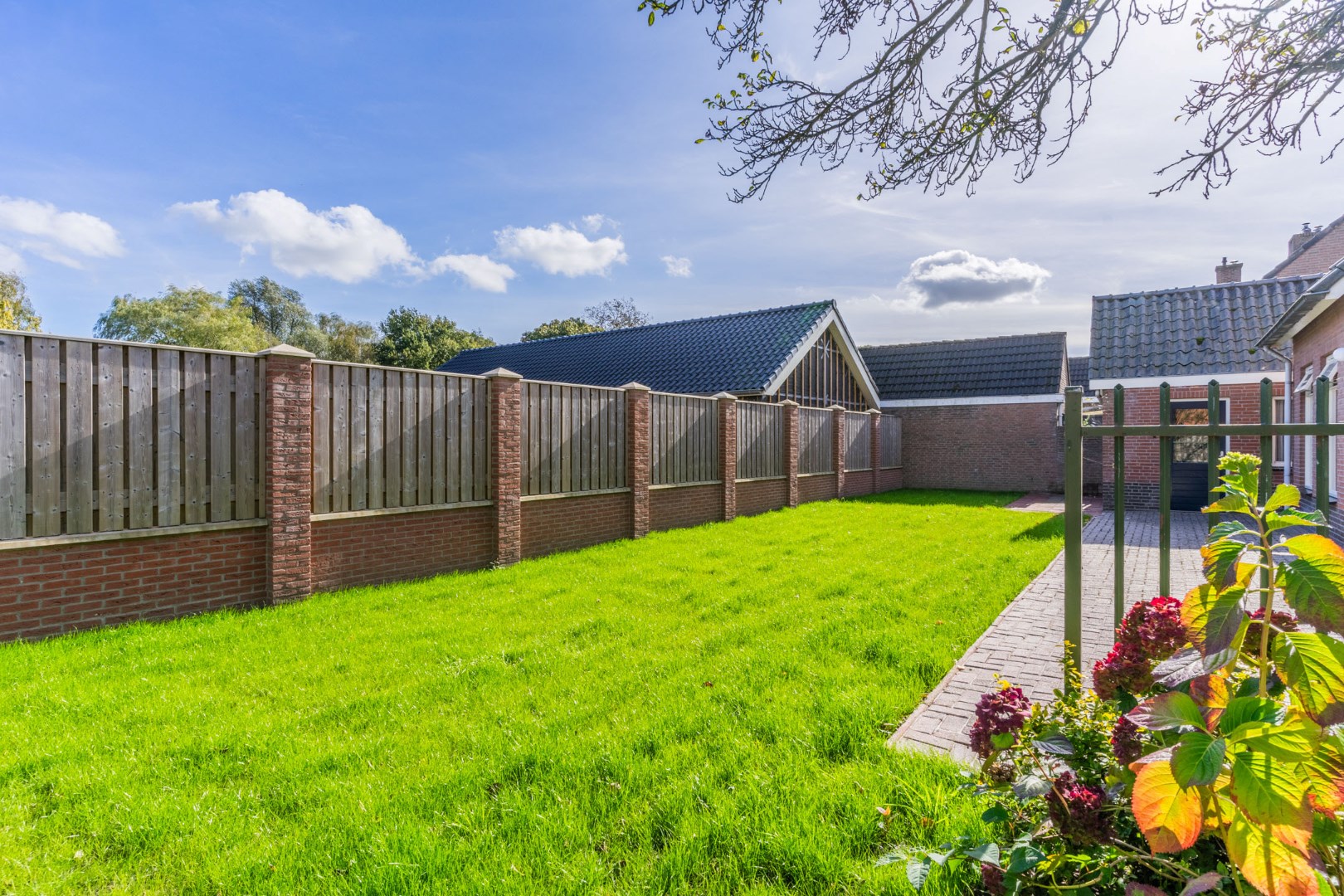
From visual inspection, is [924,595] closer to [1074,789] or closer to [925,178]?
[925,178]

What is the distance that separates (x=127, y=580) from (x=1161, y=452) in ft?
23.8

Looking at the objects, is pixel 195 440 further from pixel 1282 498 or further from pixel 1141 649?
pixel 1282 498

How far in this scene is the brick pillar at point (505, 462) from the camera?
25.9 feet

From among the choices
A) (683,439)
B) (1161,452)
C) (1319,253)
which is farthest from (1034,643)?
(1319,253)

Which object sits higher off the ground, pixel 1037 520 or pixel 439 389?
pixel 439 389

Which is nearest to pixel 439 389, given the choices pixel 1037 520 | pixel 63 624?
pixel 63 624

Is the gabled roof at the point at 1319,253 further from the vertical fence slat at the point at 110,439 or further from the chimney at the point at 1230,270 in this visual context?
the vertical fence slat at the point at 110,439

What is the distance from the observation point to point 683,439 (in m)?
11.4

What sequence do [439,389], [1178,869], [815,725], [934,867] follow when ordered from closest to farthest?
[1178,869]
[934,867]
[815,725]
[439,389]

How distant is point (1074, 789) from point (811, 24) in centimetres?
459

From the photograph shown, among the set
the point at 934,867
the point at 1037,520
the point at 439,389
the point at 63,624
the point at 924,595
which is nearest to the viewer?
the point at 934,867

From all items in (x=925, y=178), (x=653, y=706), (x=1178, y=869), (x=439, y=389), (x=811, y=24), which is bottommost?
(x=653, y=706)

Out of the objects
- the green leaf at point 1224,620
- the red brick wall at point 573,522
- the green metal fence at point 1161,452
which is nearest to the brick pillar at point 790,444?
the red brick wall at point 573,522

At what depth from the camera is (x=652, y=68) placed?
539 cm
